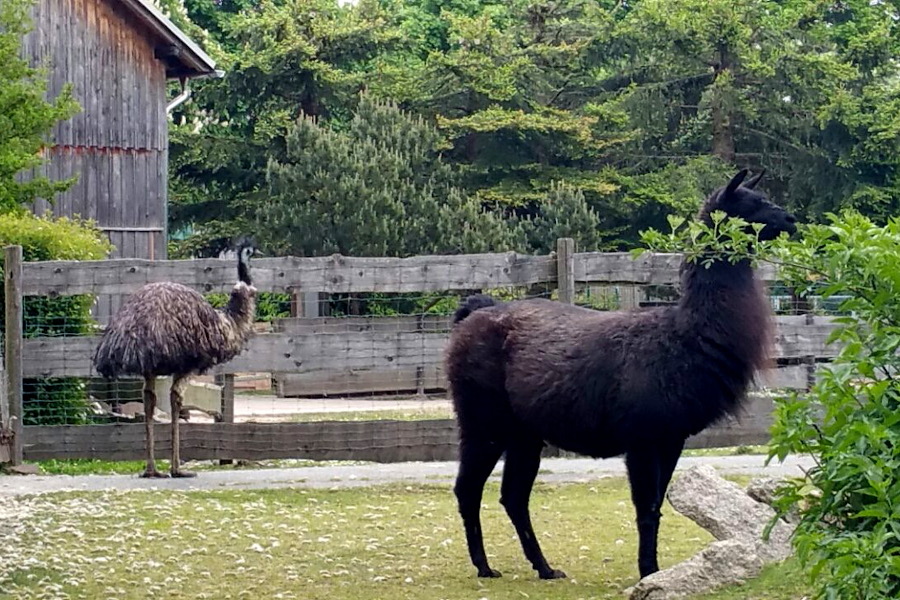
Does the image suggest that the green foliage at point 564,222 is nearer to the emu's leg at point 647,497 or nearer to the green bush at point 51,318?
the green bush at point 51,318

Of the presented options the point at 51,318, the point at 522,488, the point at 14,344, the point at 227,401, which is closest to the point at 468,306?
the point at 522,488

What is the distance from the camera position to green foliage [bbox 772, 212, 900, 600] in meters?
4.19

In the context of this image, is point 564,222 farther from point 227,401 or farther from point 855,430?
point 855,430

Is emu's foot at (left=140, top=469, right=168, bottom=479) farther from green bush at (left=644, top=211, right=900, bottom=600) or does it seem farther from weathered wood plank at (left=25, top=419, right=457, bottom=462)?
green bush at (left=644, top=211, right=900, bottom=600)

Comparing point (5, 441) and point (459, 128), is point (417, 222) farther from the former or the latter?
point (5, 441)

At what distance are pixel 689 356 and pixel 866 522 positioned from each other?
295 cm

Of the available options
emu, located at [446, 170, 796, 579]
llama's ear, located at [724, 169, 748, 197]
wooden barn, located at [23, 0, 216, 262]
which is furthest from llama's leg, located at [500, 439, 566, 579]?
wooden barn, located at [23, 0, 216, 262]

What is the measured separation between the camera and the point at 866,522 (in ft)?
14.3

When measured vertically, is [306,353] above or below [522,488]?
above

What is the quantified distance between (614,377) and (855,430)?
3210mm

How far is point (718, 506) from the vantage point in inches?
300

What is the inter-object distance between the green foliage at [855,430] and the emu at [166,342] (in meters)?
7.56

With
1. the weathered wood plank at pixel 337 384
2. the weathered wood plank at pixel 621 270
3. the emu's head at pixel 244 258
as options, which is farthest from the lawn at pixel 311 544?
the weathered wood plank at pixel 337 384

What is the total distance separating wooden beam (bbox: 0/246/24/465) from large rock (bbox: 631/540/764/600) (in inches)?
282
